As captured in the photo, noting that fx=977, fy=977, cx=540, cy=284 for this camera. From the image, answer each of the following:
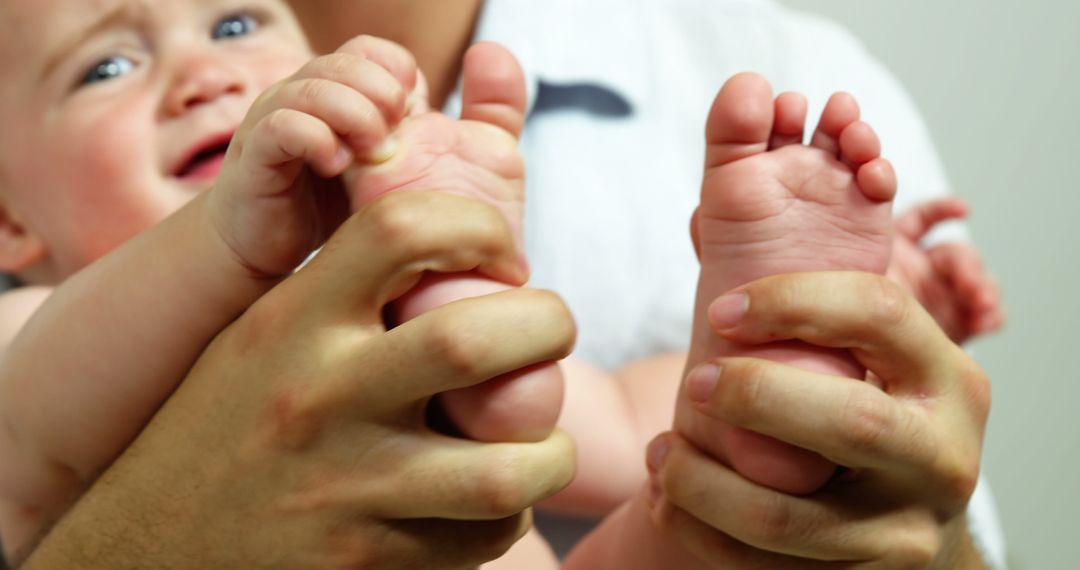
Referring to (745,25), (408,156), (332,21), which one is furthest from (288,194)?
(745,25)

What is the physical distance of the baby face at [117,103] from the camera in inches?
27.6

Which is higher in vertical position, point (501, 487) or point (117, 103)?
point (117, 103)

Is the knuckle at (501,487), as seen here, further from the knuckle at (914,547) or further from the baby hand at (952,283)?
the baby hand at (952,283)

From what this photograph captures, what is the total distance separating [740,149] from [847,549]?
215 mm

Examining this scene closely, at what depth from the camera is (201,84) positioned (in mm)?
692

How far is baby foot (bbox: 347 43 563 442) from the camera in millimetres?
450

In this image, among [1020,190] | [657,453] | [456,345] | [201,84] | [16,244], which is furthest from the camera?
[1020,190]

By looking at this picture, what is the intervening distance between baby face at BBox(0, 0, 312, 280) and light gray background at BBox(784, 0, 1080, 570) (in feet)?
3.41

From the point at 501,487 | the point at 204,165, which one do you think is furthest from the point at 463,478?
the point at 204,165

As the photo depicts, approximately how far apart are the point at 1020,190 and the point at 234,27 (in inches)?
46.7

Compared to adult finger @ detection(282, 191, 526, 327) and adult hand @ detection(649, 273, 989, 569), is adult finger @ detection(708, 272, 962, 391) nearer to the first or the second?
adult hand @ detection(649, 273, 989, 569)

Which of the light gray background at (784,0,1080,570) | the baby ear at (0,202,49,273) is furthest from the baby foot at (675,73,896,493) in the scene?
the light gray background at (784,0,1080,570)

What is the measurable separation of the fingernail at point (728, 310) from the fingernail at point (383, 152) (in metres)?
0.18

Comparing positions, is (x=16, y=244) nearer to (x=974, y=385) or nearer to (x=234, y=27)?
(x=234, y=27)
